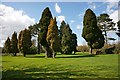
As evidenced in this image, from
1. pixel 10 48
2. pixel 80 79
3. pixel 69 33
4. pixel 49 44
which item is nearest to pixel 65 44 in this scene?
pixel 69 33

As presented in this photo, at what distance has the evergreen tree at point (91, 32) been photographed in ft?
132

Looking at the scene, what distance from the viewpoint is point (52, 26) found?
3588 centimetres

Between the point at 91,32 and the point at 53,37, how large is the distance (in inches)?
318

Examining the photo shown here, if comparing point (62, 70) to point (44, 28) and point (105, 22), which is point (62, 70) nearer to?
point (44, 28)

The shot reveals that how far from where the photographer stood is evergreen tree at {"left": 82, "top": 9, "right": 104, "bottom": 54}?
132 feet

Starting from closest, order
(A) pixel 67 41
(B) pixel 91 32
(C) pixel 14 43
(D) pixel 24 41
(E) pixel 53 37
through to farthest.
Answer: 1. (E) pixel 53 37
2. (B) pixel 91 32
3. (D) pixel 24 41
4. (A) pixel 67 41
5. (C) pixel 14 43

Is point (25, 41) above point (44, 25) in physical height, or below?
below

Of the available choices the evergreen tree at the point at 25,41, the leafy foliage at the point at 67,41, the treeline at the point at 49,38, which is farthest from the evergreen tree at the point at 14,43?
the leafy foliage at the point at 67,41

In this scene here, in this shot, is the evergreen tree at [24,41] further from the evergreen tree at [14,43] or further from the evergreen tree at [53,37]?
the evergreen tree at [53,37]

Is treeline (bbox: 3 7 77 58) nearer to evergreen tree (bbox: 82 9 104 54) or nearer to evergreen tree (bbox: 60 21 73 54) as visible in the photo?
evergreen tree (bbox: 60 21 73 54)

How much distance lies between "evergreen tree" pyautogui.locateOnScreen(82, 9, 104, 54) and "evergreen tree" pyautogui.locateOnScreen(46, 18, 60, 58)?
6.96 meters

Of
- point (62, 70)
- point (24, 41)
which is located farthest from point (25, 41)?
point (62, 70)

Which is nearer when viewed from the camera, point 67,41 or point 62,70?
point 62,70

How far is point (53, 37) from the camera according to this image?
117 feet
